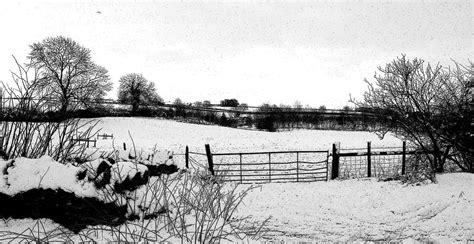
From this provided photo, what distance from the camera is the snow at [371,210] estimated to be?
6.33 metres

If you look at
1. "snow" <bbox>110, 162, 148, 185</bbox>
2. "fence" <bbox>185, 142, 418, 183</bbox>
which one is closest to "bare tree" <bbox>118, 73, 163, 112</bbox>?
"fence" <bbox>185, 142, 418, 183</bbox>

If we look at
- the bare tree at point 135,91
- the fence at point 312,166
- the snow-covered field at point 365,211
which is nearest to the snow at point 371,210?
Result: the snow-covered field at point 365,211

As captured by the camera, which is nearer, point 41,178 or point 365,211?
point 41,178

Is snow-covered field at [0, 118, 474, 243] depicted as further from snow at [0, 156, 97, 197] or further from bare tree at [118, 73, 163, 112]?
bare tree at [118, 73, 163, 112]

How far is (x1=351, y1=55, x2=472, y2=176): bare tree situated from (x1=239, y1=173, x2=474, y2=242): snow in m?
1.93

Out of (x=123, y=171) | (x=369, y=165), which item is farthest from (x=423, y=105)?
(x=123, y=171)

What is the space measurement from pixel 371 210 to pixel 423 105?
5501 mm

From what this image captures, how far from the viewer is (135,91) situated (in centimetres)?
5825

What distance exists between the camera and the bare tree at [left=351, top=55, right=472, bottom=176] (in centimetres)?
1115

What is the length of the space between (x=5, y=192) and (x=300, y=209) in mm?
7228

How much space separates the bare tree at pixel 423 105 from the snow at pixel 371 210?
6.32 feet

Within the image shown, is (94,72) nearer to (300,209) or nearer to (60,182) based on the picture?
(300,209)

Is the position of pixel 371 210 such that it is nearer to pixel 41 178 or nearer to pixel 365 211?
pixel 365 211

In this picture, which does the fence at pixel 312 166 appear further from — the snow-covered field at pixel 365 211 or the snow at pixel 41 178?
the snow at pixel 41 178
